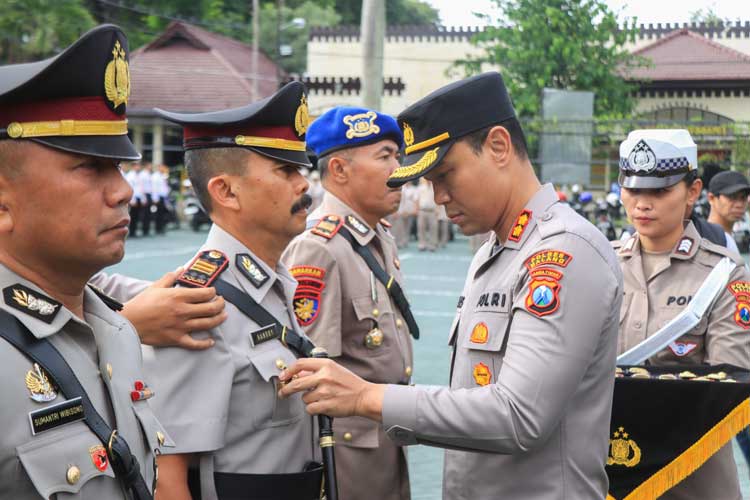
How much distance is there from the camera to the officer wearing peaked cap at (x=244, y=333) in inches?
104

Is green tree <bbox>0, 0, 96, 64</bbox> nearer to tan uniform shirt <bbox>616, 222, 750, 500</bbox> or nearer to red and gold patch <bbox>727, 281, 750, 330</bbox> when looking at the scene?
tan uniform shirt <bbox>616, 222, 750, 500</bbox>

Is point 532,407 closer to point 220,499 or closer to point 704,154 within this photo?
point 220,499

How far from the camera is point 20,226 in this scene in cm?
194

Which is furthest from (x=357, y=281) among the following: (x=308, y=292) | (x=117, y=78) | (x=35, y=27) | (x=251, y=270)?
(x=35, y=27)

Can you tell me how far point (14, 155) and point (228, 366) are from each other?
957mm

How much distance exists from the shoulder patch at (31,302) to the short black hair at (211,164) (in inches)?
41.9

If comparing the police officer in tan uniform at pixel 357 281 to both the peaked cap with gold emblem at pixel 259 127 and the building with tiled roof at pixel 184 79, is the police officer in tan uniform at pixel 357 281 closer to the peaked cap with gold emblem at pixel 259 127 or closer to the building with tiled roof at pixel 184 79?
the peaked cap with gold emblem at pixel 259 127

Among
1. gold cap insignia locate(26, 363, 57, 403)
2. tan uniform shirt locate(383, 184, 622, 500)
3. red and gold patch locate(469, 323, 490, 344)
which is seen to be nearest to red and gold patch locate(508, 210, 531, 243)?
tan uniform shirt locate(383, 184, 622, 500)

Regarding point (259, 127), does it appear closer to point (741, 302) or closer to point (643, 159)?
point (643, 159)

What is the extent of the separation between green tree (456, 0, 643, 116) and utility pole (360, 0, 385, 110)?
1091 cm

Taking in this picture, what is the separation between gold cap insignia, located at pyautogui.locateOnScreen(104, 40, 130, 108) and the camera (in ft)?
6.69

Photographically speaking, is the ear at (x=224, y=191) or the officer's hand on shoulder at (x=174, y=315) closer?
the officer's hand on shoulder at (x=174, y=315)

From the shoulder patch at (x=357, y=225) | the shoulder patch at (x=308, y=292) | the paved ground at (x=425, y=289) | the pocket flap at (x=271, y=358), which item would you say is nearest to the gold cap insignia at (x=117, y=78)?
the pocket flap at (x=271, y=358)

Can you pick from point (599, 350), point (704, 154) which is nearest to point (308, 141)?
point (599, 350)
